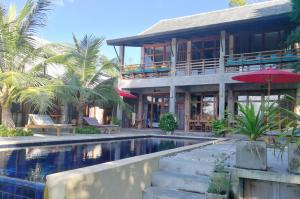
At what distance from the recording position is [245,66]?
16.8 m

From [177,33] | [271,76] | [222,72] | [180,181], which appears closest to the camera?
[180,181]

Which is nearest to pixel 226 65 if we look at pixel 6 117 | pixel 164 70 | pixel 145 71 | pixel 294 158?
pixel 164 70

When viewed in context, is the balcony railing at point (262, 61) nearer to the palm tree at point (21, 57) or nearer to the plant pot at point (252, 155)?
the palm tree at point (21, 57)

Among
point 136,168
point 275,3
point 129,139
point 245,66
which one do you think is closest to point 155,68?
point 245,66

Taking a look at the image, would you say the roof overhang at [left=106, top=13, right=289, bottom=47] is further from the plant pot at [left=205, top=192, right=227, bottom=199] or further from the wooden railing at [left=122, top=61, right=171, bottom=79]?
the plant pot at [left=205, top=192, right=227, bottom=199]

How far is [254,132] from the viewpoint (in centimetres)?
460

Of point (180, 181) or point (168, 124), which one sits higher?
point (168, 124)

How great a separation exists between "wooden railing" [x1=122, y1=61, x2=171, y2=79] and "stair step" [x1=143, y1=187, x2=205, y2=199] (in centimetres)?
1504

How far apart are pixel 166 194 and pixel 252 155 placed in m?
1.54

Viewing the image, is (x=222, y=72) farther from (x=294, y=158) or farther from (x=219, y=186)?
(x=219, y=186)

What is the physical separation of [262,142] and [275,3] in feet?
59.9

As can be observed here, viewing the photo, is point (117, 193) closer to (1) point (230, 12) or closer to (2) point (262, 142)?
(2) point (262, 142)

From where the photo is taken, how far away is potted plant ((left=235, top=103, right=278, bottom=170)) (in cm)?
445

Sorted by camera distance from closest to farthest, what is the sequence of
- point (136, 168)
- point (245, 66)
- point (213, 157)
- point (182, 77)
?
point (136, 168) → point (213, 157) → point (245, 66) → point (182, 77)
